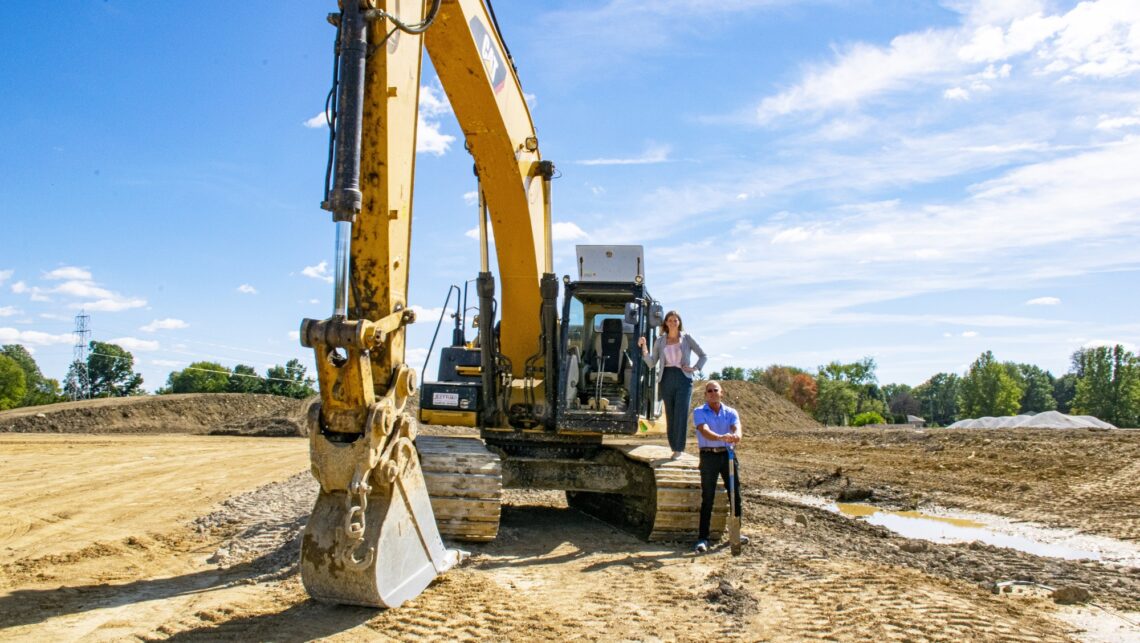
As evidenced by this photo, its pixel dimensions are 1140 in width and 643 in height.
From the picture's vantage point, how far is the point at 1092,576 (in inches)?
261

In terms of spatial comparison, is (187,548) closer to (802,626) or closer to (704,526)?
(704,526)

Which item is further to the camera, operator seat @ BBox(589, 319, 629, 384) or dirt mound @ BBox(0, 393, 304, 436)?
dirt mound @ BBox(0, 393, 304, 436)

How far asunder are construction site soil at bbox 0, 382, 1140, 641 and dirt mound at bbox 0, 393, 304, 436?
17.4 metres

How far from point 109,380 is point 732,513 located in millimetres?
70415

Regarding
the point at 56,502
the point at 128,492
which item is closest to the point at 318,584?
the point at 56,502

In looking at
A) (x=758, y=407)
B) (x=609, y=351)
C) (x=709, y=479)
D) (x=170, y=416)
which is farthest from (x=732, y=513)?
(x=758, y=407)

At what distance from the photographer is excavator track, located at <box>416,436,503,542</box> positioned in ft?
23.9

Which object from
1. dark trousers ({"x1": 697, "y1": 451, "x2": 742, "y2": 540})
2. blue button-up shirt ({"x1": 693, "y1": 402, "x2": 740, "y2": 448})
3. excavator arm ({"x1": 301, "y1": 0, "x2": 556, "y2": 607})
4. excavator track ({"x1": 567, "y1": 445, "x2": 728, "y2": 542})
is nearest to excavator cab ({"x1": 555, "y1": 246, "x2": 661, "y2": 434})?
excavator track ({"x1": 567, "y1": 445, "x2": 728, "y2": 542})

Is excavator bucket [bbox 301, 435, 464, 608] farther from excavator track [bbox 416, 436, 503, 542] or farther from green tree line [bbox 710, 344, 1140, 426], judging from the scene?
green tree line [bbox 710, 344, 1140, 426]

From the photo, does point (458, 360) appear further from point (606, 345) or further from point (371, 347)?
point (371, 347)

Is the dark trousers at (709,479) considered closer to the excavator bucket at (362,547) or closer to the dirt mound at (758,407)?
the excavator bucket at (362,547)

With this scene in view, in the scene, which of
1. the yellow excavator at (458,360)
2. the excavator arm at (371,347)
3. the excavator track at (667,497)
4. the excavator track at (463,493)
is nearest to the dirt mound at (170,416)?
the yellow excavator at (458,360)

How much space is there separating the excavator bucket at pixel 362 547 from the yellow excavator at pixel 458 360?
1 cm

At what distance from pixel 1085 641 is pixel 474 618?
11.3 ft
